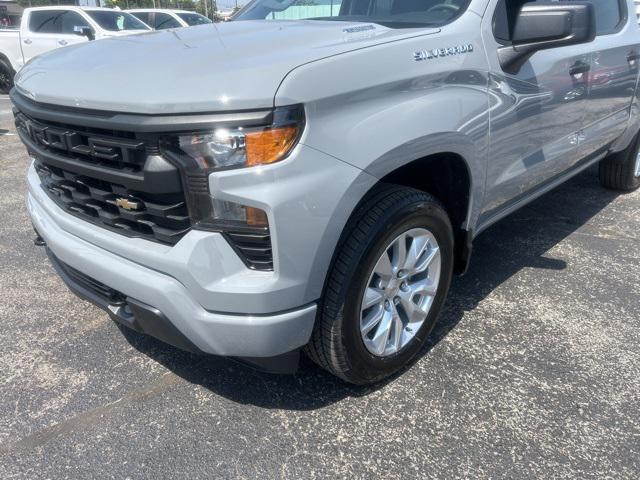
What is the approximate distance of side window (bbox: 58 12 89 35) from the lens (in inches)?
440

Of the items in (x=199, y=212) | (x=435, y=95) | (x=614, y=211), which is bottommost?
(x=614, y=211)

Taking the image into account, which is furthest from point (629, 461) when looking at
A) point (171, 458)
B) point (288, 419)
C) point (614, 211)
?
point (614, 211)

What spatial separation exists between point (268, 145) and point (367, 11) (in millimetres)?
1511

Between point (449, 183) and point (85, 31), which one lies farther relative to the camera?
point (85, 31)

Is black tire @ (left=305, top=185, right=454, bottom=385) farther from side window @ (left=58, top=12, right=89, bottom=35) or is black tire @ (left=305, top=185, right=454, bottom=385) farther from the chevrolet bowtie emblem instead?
side window @ (left=58, top=12, right=89, bottom=35)

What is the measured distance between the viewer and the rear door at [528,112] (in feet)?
8.27

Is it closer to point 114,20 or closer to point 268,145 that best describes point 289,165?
point 268,145

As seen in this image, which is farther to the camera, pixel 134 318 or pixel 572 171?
pixel 572 171

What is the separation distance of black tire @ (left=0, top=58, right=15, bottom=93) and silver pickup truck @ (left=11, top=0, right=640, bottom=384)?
436 inches

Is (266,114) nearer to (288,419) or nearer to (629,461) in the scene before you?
(288,419)

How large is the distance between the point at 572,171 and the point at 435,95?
2003 millimetres

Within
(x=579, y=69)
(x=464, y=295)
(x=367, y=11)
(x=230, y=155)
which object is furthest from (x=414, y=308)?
(x=579, y=69)

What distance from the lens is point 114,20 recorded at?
11.5 meters

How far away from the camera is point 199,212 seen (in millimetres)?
1750
